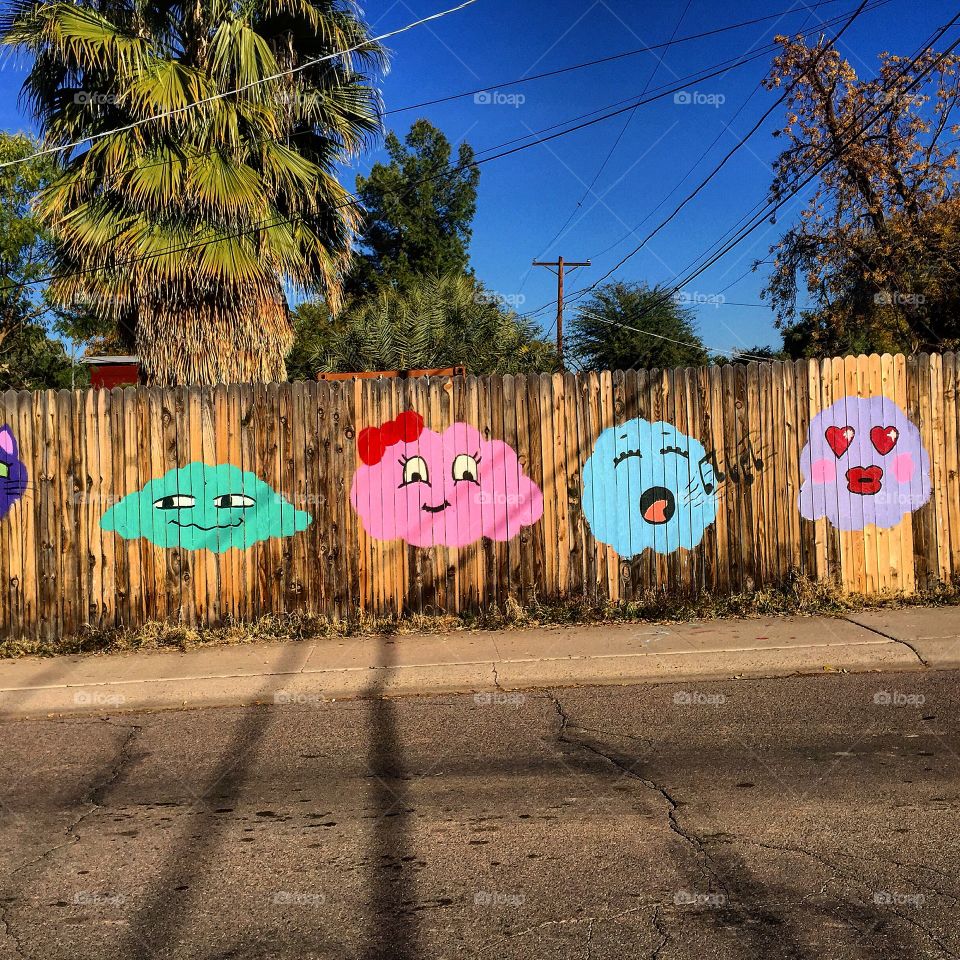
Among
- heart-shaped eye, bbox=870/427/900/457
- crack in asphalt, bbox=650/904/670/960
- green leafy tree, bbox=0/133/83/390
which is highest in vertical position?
green leafy tree, bbox=0/133/83/390

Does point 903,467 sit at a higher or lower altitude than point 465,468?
lower

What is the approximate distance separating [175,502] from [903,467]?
7.00 metres

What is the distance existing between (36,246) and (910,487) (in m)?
32.8

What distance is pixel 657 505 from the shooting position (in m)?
8.97

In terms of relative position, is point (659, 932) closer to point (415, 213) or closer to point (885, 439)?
point (885, 439)

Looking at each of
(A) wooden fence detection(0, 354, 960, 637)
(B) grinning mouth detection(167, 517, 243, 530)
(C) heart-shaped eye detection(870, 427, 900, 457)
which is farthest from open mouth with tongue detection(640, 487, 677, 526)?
(B) grinning mouth detection(167, 517, 243, 530)

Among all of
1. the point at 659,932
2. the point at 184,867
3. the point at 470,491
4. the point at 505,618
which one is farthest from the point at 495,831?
the point at 470,491

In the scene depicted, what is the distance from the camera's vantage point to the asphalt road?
11.0 feet

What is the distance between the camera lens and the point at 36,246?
33469 millimetres

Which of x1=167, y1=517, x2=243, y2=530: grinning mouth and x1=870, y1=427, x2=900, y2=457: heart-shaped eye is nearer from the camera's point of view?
x1=167, y1=517, x2=243, y2=530: grinning mouth

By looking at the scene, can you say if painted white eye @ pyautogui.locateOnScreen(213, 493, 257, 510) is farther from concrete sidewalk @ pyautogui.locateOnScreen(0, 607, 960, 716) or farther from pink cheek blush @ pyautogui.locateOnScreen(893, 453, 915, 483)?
pink cheek blush @ pyautogui.locateOnScreen(893, 453, 915, 483)

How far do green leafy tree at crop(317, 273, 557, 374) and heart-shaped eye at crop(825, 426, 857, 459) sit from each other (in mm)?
8949

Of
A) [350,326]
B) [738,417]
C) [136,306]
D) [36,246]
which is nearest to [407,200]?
[36,246]

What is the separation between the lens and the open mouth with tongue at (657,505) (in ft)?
29.4
